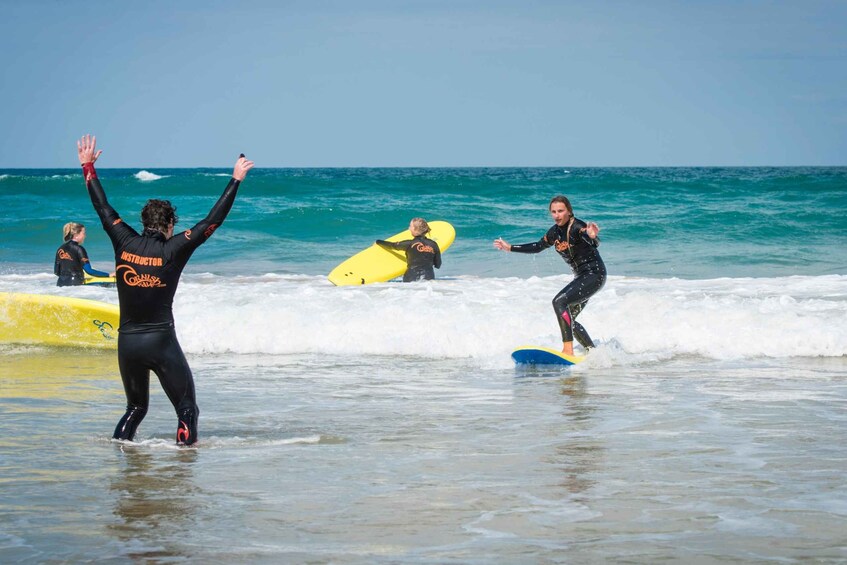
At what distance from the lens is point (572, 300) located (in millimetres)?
9195

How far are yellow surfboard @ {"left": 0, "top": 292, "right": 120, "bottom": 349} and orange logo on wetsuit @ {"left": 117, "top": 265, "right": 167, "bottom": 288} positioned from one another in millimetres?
4653

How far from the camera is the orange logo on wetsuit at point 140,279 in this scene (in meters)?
5.55

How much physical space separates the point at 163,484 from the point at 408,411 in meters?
2.36

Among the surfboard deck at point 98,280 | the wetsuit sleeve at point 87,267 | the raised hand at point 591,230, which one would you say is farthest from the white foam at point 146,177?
the raised hand at point 591,230

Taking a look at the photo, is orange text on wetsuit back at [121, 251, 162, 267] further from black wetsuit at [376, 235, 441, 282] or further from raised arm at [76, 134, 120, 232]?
black wetsuit at [376, 235, 441, 282]

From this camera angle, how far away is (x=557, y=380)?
8.45 metres

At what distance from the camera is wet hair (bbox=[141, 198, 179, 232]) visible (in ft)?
18.5

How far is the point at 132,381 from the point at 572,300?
15.4 ft

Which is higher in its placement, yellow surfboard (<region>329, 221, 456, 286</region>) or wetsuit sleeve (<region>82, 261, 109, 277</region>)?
yellow surfboard (<region>329, 221, 456, 286</region>)

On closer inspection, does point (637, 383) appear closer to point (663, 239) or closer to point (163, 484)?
point (163, 484)

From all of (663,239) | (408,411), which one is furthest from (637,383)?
(663,239)

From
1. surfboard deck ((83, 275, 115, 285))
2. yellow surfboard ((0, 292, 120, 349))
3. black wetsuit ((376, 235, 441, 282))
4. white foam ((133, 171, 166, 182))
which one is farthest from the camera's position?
white foam ((133, 171, 166, 182))

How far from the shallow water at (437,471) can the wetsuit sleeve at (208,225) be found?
121cm

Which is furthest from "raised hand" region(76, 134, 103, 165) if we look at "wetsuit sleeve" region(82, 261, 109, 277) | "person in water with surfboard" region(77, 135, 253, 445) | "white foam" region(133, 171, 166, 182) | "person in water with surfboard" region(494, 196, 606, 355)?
"white foam" region(133, 171, 166, 182)
